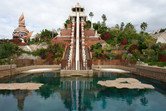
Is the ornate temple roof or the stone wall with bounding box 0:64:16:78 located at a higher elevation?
the ornate temple roof

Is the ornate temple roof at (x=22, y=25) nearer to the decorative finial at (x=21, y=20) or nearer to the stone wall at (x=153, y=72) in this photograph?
the decorative finial at (x=21, y=20)

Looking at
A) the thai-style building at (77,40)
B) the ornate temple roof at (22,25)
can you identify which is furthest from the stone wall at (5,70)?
the ornate temple roof at (22,25)

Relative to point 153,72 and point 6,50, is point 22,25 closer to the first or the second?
point 6,50

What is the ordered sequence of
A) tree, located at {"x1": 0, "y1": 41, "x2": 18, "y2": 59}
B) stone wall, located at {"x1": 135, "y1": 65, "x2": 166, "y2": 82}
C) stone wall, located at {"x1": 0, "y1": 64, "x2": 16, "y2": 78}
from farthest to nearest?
tree, located at {"x1": 0, "y1": 41, "x2": 18, "y2": 59} < stone wall, located at {"x1": 0, "y1": 64, "x2": 16, "y2": 78} < stone wall, located at {"x1": 135, "y1": 65, "x2": 166, "y2": 82}

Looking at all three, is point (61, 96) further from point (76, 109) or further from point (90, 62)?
point (90, 62)

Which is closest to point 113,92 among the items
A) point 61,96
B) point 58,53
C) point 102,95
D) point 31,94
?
point 102,95

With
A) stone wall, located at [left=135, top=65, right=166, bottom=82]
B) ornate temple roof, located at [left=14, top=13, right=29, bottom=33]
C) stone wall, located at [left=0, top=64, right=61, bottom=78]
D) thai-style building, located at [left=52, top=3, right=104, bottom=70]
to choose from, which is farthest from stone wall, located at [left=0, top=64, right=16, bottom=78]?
ornate temple roof, located at [left=14, top=13, right=29, bottom=33]

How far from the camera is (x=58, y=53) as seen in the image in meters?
33.9

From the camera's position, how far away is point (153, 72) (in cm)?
1942

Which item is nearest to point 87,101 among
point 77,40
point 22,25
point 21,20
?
point 77,40

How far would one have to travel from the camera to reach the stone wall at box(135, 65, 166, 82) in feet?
57.1

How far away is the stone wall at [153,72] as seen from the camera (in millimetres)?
17391

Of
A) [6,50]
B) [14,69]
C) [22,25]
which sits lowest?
[14,69]

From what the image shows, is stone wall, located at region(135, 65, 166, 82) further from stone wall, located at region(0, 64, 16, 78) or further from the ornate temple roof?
the ornate temple roof
